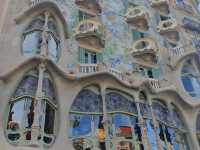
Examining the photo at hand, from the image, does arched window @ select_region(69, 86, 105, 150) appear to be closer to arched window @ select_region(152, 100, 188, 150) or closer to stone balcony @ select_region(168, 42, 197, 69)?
arched window @ select_region(152, 100, 188, 150)

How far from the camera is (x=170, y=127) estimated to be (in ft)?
50.4

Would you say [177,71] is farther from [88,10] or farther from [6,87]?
[6,87]

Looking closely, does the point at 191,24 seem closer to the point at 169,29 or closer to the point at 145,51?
the point at 169,29

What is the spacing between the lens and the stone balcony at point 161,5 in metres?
23.2

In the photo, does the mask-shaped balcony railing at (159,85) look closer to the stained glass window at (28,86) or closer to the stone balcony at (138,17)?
the stone balcony at (138,17)

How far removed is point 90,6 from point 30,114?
9.21 meters

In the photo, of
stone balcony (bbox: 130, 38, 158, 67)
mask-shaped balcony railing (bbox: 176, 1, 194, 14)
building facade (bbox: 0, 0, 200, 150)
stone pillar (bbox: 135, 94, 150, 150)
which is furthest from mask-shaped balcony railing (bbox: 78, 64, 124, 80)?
mask-shaped balcony railing (bbox: 176, 1, 194, 14)

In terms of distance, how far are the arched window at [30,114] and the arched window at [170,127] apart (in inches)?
196

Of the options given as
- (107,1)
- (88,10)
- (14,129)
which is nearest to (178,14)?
(107,1)

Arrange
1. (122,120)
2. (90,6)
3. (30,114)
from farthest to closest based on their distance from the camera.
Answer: (90,6), (122,120), (30,114)

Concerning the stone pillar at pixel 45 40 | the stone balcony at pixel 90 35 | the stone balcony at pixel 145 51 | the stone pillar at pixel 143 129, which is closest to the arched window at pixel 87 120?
the stone pillar at pixel 143 129

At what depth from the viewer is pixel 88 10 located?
19.1 meters

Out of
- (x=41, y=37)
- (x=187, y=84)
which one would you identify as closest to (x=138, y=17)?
(x=187, y=84)

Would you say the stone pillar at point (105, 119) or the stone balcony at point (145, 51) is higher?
the stone balcony at point (145, 51)
